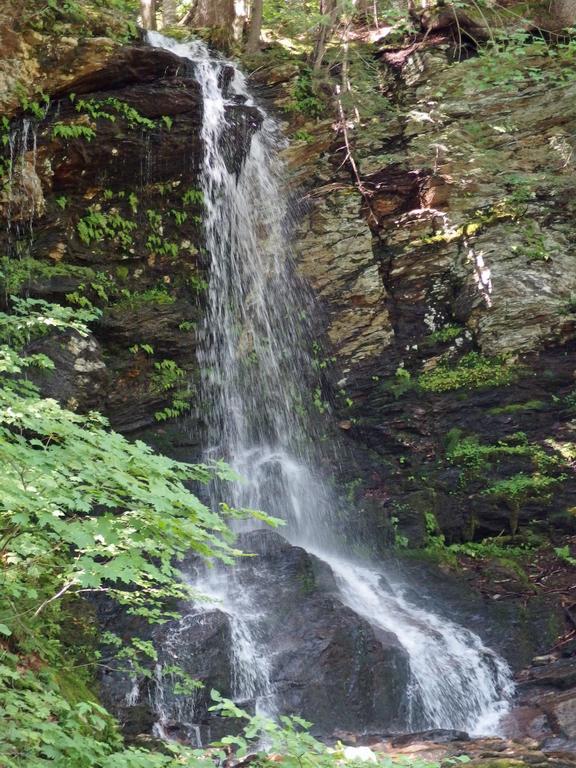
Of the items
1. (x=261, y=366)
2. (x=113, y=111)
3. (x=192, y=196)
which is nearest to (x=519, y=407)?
(x=261, y=366)

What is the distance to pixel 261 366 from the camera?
1063 cm

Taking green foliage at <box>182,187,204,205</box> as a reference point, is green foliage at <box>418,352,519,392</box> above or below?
below

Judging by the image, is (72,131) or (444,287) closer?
(72,131)

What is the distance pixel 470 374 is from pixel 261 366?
321 cm

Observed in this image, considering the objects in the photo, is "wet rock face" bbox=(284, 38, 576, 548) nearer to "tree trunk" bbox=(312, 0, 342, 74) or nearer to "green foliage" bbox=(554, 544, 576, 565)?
"green foliage" bbox=(554, 544, 576, 565)

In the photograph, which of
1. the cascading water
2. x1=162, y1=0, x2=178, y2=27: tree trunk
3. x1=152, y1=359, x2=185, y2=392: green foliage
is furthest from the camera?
x1=162, y1=0, x2=178, y2=27: tree trunk

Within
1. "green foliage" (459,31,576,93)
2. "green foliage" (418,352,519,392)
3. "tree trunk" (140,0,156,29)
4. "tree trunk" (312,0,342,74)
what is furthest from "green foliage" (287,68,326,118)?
"green foliage" (418,352,519,392)

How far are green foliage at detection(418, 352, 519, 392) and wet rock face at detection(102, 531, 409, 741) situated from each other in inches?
169

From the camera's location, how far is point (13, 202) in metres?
8.77

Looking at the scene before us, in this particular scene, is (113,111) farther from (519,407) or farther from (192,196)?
(519,407)

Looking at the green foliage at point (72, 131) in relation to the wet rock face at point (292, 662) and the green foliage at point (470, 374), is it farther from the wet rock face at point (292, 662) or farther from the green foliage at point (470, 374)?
the wet rock face at point (292, 662)

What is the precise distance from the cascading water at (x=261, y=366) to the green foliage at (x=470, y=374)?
1.95 meters

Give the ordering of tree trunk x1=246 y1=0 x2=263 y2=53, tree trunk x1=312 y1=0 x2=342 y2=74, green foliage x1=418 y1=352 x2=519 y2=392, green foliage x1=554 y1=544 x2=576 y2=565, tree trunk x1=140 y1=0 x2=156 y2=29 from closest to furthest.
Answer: green foliage x1=554 y1=544 x2=576 y2=565 < green foliage x1=418 y1=352 x2=519 y2=392 < tree trunk x1=312 y1=0 x2=342 y2=74 < tree trunk x1=246 y1=0 x2=263 y2=53 < tree trunk x1=140 y1=0 x2=156 y2=29

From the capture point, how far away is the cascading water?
7844mm
